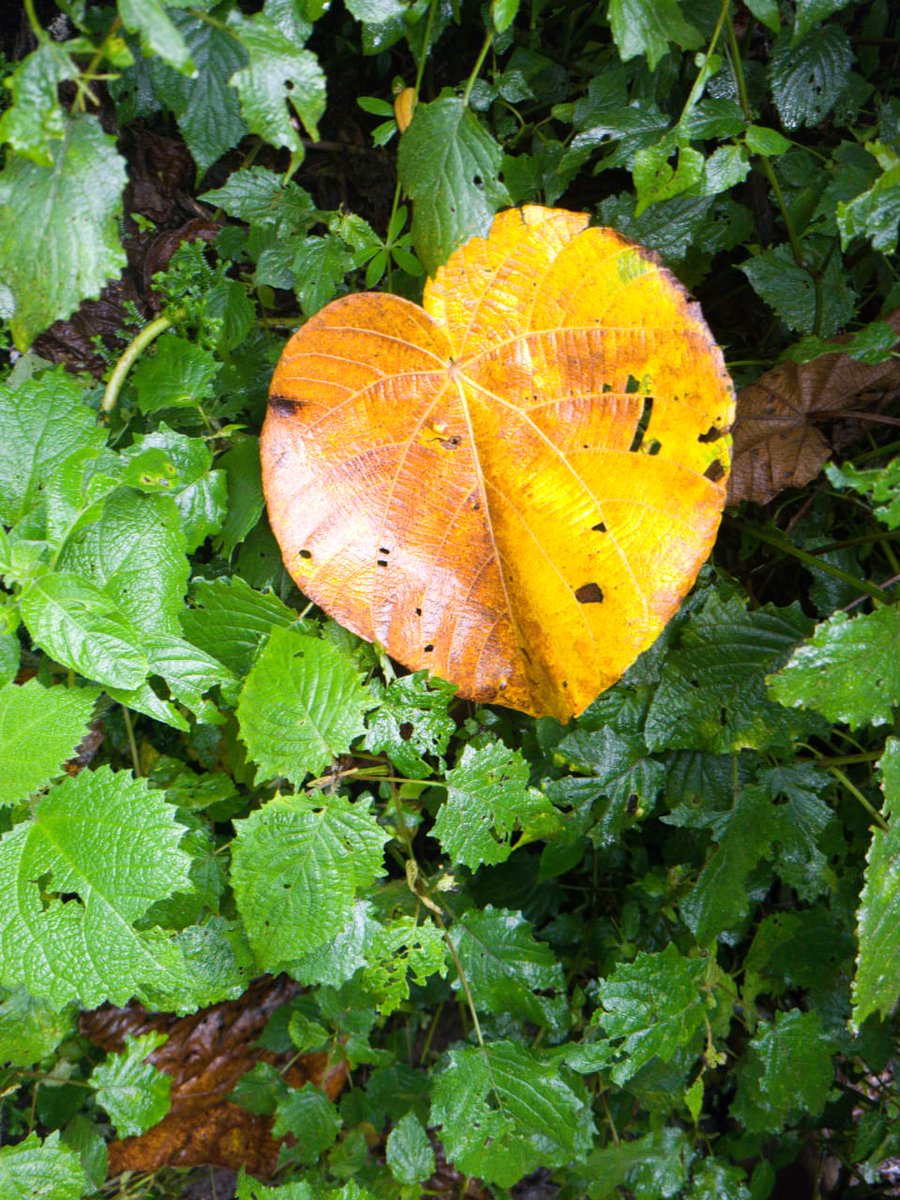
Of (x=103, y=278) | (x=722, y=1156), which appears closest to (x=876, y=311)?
(x=103, y=278)

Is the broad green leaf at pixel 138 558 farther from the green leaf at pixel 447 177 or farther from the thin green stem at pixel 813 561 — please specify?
the thin green stem at pixel 813 561

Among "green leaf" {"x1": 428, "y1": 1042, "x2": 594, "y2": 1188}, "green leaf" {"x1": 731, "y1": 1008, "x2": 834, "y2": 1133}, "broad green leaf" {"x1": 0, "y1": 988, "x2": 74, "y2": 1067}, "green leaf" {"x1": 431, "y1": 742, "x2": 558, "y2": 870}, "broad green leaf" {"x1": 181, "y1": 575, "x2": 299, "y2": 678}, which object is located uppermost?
"broad green leaf" {"x1": 181, "y1": 575, "x2": 299, "y2": 678}

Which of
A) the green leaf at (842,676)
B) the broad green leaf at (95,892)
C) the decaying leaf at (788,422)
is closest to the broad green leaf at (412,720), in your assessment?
the broad green leaf at (95,892)

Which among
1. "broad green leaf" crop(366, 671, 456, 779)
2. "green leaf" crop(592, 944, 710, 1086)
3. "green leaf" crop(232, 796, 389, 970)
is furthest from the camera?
"green leaf" crop(592, 944, 710, 1086)

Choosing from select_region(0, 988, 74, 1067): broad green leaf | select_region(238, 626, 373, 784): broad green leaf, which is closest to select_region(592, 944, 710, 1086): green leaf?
select_region(238, 626, 373, 784): broad green leaf

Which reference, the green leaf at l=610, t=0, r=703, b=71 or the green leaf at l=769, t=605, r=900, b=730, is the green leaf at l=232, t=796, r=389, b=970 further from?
the green leaf at l=610, t=0, r=703, b=71

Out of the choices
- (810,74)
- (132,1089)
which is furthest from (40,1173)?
(810,74)

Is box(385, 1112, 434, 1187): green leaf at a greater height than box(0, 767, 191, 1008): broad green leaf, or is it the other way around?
box(0, 767, 191, 1008): broad green leaf
